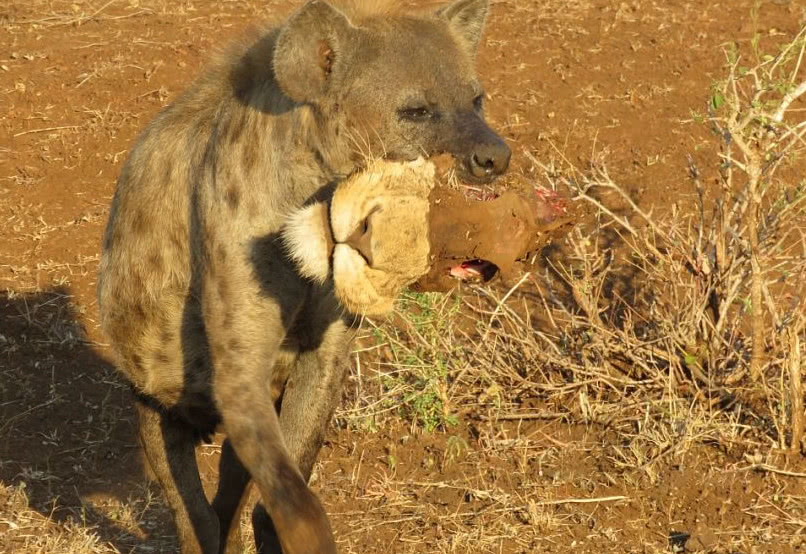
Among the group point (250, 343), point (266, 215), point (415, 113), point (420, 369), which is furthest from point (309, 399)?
point (420, 369)

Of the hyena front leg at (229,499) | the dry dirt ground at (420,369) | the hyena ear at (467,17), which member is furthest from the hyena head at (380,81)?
the hyena front leg at (229,499)

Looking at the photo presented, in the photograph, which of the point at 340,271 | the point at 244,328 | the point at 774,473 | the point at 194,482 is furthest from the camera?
the point at 774,473

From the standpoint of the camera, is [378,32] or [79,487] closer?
[378,32]

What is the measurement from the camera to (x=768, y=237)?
4.27 meters

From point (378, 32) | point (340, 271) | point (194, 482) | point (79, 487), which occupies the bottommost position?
point (79, 487)

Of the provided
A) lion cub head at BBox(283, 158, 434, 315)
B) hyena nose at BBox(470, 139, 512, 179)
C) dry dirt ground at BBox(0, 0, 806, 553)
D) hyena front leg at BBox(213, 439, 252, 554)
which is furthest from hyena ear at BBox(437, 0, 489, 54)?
hyena front leg at BBox(213, 439, 252, 554)

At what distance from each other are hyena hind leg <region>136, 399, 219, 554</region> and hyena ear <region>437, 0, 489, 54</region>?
134 centimetres

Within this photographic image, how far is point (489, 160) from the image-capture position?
3.07 meters

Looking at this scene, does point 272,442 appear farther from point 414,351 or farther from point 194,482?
point 414,351

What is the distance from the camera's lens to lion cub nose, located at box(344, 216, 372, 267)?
2.85m

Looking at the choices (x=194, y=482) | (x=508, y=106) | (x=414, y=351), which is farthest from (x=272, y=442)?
(x=508, y=106)

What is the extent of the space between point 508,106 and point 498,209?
11.9 ft

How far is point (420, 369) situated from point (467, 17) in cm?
140

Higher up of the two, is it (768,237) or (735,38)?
(768,237)
